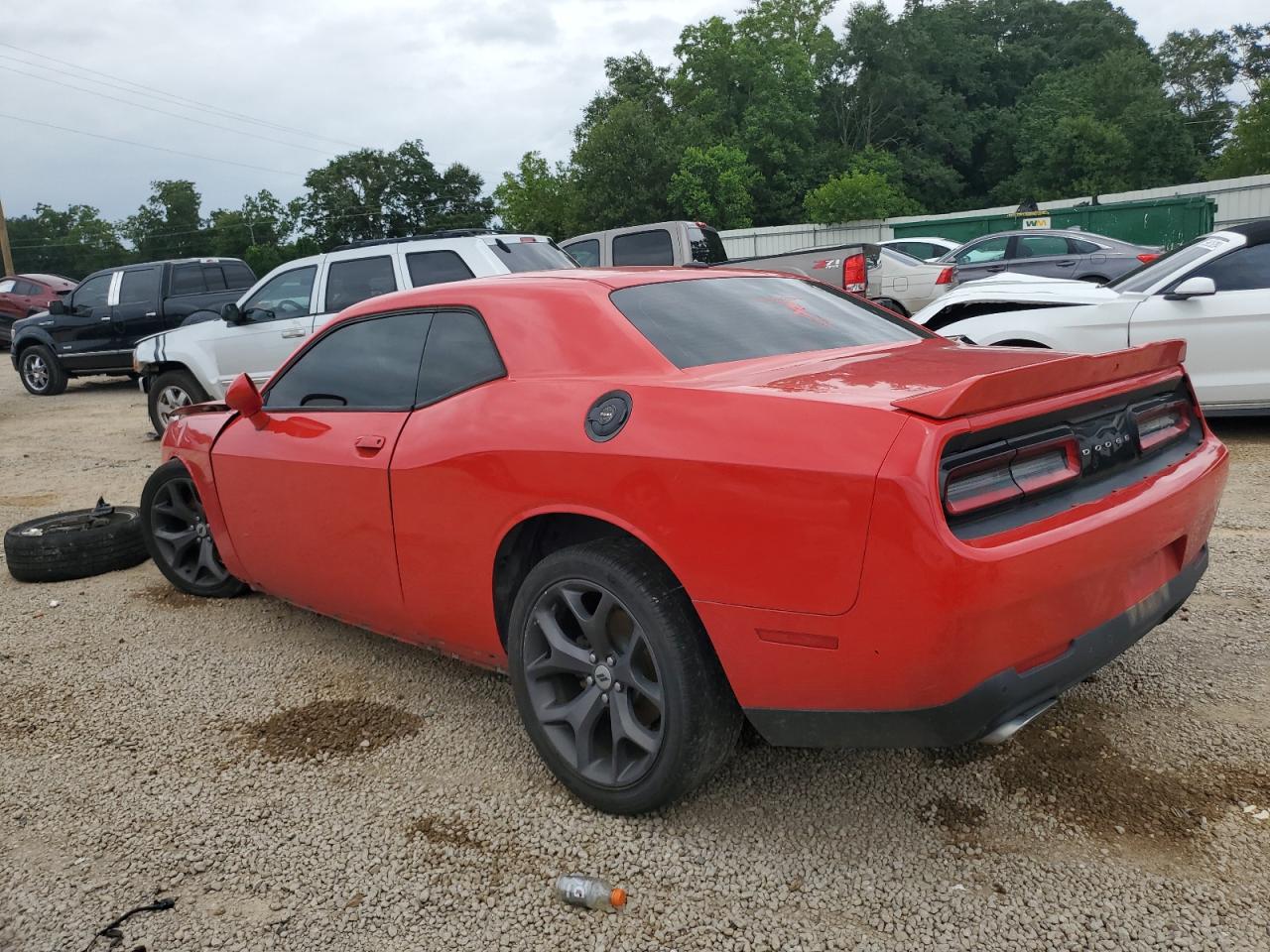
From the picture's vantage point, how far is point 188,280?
1420cm

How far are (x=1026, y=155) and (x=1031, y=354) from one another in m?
64.3

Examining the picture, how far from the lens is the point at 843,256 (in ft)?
42.5

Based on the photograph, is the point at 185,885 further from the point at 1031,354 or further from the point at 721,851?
the point at 1031,354

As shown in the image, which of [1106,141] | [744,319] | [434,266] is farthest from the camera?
[1106,141]

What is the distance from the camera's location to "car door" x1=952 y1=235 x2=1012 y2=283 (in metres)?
16.1

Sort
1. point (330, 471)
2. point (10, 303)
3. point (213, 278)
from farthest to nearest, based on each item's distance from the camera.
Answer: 1. point (10, 303)
2. point (213, 278)
3. point (330, 471)

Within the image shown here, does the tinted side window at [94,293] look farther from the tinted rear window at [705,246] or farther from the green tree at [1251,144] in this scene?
the green tree at [1251,144]

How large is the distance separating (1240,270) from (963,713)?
20.5 ft

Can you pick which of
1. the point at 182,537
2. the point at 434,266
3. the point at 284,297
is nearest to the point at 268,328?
the point at 284,297

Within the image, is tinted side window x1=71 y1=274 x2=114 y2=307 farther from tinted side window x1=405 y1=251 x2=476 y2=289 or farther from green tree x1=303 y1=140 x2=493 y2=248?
green tree x1=303 y1=140 x2=493 y2=248

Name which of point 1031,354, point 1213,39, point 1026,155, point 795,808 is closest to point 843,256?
point 1031,354

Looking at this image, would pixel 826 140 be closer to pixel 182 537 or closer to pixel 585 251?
pixel 585 251

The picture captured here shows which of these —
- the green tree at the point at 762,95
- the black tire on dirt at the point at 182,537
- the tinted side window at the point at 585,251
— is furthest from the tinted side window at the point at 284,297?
the green tree at the point at 762,95

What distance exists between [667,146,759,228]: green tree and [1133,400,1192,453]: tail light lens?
138 ft
